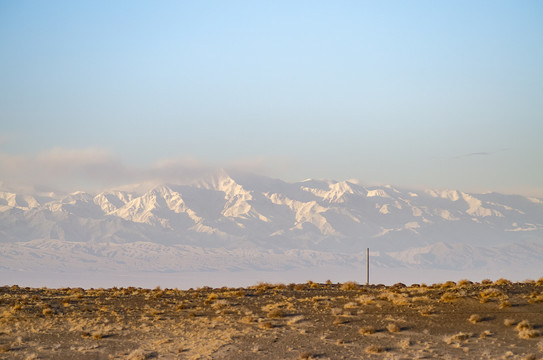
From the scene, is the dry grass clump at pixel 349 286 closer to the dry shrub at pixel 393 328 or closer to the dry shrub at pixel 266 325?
the dry shrub at pixel 266 325

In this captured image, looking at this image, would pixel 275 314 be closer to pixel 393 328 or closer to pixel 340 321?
pixel 340 321

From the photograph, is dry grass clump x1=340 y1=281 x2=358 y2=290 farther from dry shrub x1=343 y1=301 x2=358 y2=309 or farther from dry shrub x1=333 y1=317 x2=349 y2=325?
dry shrub x1=333 y1=317 x2=349 y2=325

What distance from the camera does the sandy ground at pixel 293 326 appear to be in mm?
39250

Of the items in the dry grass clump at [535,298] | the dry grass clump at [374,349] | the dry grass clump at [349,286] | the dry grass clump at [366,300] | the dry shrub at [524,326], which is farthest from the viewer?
the dry grass clump at [349,286]

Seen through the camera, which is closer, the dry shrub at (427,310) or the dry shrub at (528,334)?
the dry shrub at (528,334)

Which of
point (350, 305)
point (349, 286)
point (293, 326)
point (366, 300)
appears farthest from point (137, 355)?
point (349, 286)

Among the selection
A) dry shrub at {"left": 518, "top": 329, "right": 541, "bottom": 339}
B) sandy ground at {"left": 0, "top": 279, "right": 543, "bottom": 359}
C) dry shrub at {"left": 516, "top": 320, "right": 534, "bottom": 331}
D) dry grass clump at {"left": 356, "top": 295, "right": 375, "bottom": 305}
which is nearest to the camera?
dry shrub at {"left": 518, "top": 329, "right": 541, "bottom": 339}

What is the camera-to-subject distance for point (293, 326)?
43344 mm

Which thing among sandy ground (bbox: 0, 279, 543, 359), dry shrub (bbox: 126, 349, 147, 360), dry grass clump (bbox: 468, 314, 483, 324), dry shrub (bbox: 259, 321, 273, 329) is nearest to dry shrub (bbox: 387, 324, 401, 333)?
sandy ground (bbox: 0, 279, 543, 359)

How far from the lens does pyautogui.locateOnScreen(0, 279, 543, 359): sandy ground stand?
39.2m

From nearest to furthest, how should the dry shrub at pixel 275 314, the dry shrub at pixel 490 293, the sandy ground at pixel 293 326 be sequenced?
the sandy ground at pixel 293 326
the dry shrub at pixel 275 314
the dry shrub at pixel 490 293

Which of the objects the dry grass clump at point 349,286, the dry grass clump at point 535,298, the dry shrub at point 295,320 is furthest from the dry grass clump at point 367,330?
the dry grass clump at point 349,286

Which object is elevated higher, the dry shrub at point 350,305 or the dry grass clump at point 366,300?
the dry grass clump at point 366,300

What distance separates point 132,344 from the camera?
42188 mm
